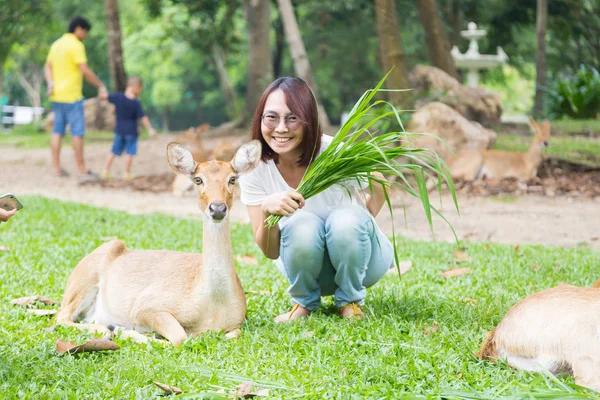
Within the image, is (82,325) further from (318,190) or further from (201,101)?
(201,101)

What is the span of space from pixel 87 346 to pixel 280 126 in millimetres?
1505

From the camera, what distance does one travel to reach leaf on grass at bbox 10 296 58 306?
473 cm

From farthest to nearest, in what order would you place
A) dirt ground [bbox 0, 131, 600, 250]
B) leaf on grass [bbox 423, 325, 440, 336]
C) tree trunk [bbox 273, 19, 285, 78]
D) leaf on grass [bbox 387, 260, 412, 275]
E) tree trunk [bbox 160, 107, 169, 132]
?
1. tree trunk [bbox 160, 107, 169, 132]
2. tree trunk [bbox 273, 19, 285, 78]
3. dirt ground [bbox 0, 131, 600, 250]
4. leaf on grass [bbox 387, 260, 412, 275]
5. leaf on grass [bbox 423, 325, 440, 336]

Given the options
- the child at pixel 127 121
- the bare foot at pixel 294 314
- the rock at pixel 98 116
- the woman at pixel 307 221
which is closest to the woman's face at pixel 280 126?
the woman at pixel 307 221

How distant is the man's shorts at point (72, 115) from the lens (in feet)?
40.1

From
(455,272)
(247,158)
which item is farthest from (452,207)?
(247,158)

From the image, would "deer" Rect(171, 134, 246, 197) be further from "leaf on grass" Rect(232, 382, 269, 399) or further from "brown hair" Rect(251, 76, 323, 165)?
"leaf on grass" Rect(232, 382, 269, 399)

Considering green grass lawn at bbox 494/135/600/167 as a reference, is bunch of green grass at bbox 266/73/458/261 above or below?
above

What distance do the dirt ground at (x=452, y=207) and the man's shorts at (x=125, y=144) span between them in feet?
1.72

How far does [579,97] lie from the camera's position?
18.2 meters

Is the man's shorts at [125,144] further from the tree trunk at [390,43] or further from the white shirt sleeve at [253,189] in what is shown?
the white shirt sleeve at [253,189]

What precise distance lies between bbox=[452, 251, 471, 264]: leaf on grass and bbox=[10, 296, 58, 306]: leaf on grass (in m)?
3.14

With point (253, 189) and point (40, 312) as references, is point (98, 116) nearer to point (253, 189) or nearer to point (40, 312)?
point (40, 312)

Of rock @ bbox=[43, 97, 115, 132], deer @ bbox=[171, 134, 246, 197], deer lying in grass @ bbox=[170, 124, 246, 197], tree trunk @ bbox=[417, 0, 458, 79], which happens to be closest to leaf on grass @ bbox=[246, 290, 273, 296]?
deer lying in grass @ bbox=[170, 124, 246, 197]
